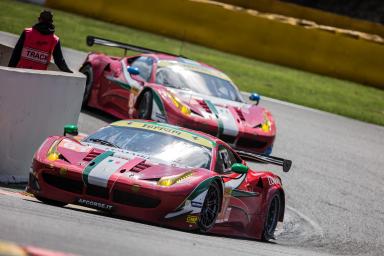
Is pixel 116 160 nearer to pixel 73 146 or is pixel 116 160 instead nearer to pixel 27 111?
pixel 73 146

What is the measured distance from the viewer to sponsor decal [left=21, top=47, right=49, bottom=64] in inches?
462

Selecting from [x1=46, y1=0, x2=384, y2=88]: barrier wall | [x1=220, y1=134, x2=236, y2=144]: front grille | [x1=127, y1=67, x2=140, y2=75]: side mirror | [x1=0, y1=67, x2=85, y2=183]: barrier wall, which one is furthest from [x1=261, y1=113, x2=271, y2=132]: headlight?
[x1=46, y1=0, x2=384, y2=88]: barrier wall

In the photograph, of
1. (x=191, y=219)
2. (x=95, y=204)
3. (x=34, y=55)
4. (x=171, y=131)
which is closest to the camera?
(x=95, y=204)

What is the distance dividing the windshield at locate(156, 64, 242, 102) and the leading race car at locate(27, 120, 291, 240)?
4.53m

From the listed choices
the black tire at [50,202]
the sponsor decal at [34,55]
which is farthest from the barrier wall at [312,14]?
the black tire at [50,202]

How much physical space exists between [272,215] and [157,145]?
1.77 metres

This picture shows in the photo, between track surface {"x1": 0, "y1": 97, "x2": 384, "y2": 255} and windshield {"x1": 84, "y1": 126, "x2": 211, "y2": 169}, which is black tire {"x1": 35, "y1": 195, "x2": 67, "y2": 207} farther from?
windshield {"x1": 84, "y1": 126, "x2": 211, "y2": 169}

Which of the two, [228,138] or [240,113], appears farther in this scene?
[240,113]

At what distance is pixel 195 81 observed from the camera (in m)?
15.2

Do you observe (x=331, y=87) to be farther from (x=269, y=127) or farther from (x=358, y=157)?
(x=269, y=127)

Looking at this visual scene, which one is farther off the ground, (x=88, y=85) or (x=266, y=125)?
(x=266, y=125)

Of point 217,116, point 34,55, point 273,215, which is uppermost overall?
point 34,55

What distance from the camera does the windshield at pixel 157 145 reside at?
375 inches

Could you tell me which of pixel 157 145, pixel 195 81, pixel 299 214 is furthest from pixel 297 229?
pixel 195 81
